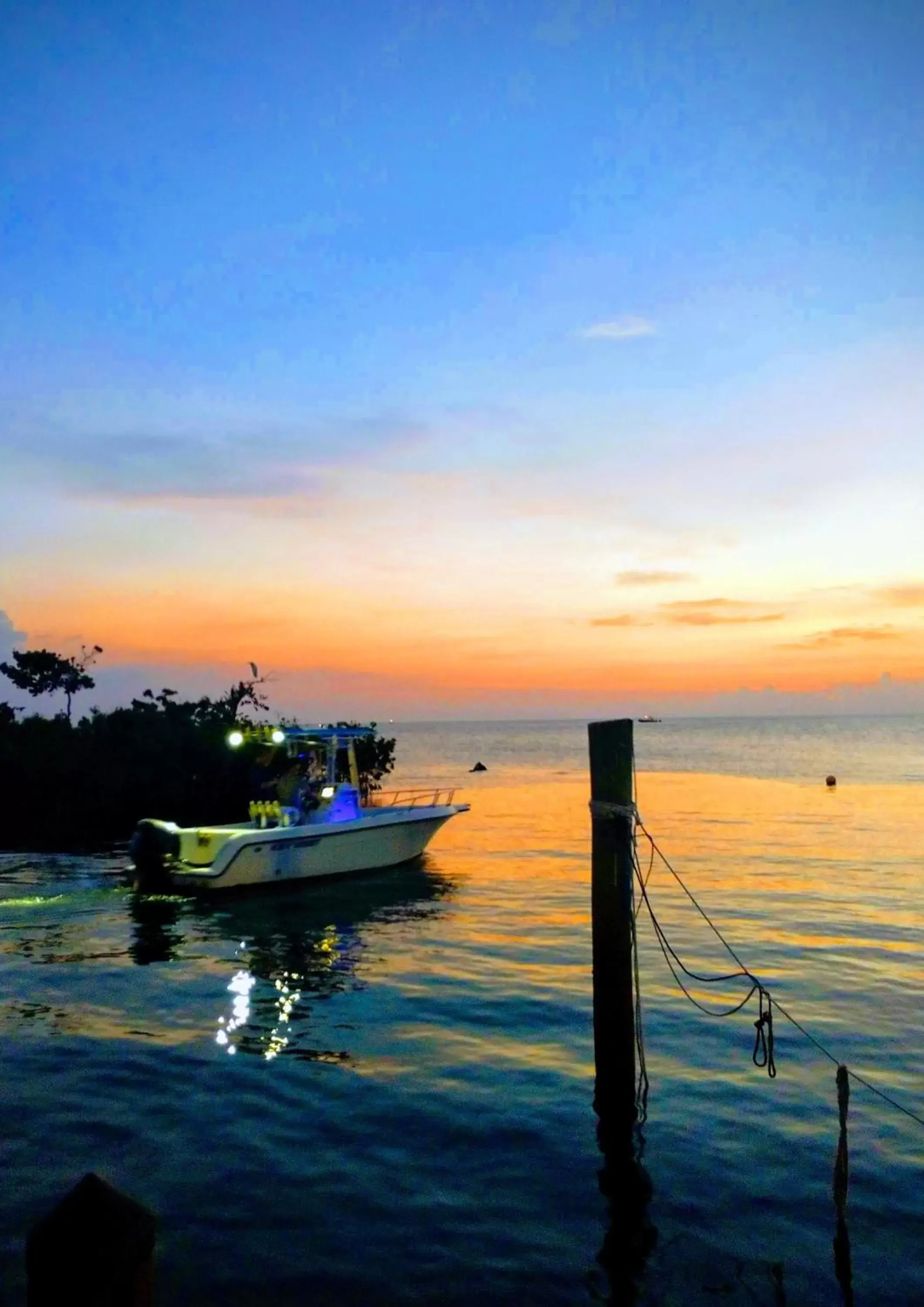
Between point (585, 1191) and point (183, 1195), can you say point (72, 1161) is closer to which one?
point (183, 1195)

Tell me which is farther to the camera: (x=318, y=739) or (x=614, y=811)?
(x=318, y=739)

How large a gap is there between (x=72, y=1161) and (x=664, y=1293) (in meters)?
5.48

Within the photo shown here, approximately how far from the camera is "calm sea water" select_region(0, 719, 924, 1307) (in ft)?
25.2

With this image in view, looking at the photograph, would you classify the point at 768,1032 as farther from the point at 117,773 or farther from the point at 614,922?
the point at 117,773

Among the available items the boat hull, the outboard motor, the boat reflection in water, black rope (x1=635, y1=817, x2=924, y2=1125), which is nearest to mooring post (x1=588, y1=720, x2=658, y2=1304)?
black rope (x1=635, y1=817, x2=924, y2=1125)

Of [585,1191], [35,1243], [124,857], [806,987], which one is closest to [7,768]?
[124,857]

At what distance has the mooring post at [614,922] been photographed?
974cm

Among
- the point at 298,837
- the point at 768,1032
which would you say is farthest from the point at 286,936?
the point at 768,1032

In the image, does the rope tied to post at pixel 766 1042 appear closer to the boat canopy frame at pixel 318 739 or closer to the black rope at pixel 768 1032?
the black rope at pixel 768 1032

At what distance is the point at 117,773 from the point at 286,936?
86.3ft

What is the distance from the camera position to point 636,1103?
35.2ft

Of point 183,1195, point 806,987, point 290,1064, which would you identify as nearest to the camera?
point 183,1195

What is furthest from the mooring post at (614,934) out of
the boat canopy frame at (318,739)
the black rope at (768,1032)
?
the boat canopy frame at (318,739)

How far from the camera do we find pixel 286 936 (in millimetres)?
20344
